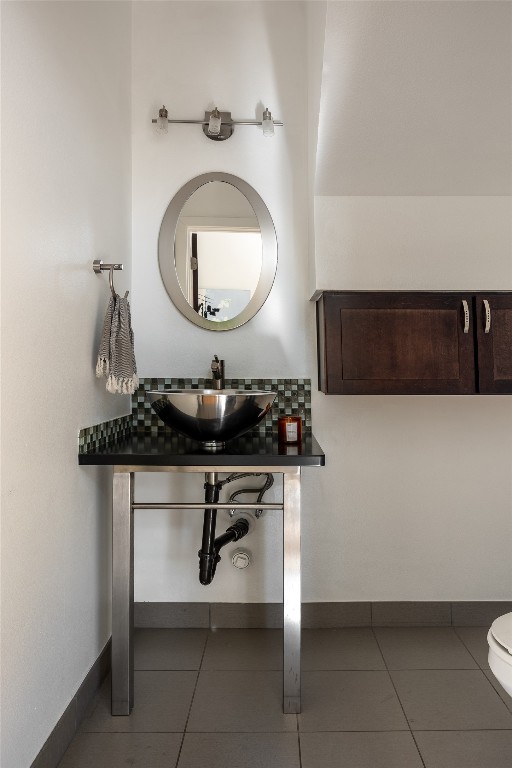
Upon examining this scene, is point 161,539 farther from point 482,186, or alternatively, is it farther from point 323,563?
point 482,186

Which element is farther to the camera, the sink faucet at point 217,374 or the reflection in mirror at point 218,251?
the reflection in mirror at point 218,251

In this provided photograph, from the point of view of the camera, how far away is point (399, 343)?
231cm

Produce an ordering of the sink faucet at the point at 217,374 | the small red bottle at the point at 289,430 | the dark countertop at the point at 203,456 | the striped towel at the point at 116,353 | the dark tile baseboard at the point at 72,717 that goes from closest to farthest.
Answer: the dark tile baseboard at the point at 72,717
the dark countertop at the point at 203,456
the striped towel at the point at 116,353
the small red bottle at the point at 289,430
the sink faucet at the point at 217,374

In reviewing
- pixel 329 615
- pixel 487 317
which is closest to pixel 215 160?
pixel 487 317

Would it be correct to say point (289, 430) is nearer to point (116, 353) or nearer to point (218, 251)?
point (116, 353)

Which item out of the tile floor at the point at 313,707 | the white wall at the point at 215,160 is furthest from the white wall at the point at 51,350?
the white wall at the point at 215,160

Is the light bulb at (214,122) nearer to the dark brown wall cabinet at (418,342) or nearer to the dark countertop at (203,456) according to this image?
the dark brown wall cabinet at (418,342)

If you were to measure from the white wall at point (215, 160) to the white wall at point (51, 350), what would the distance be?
378 mm

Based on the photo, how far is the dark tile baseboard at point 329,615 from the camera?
8.64 feet

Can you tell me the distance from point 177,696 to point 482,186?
2.32 metres

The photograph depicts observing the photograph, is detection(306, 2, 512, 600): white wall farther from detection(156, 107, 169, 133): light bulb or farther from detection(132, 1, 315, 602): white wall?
detection(156, 107, 169, 133): light bulb

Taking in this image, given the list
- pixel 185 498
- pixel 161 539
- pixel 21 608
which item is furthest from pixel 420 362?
pixel 21 608

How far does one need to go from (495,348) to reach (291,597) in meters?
1.24

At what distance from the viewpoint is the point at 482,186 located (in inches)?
95.2
